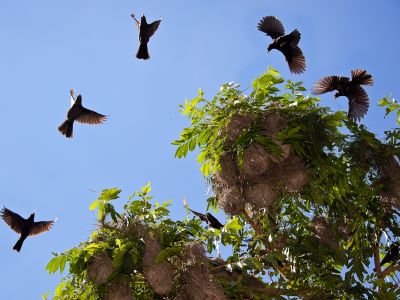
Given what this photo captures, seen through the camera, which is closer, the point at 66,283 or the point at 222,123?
the point at 66,283

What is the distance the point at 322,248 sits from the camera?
6555 mm

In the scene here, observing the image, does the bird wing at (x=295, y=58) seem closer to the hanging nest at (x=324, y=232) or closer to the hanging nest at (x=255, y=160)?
the hanging nest at (x=324, y=232)

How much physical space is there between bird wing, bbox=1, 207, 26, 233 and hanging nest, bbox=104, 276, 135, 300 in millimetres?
6614

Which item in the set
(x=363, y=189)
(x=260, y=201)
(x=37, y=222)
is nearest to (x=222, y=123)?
(x=260, y=201)

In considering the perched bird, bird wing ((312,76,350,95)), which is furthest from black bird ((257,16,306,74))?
the perched bird

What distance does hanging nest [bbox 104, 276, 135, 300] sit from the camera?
5.41 metres

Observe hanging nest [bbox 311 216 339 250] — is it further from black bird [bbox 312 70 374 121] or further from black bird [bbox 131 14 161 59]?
black bird [bbox 131 14 161 59]

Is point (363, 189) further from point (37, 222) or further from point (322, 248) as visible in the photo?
point (37, 222)

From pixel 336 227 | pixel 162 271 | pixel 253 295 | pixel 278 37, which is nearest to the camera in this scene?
pixel 162 271

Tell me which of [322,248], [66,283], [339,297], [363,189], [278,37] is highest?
[278,37]

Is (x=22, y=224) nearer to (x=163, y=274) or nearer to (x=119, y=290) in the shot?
(x=119, y=290)

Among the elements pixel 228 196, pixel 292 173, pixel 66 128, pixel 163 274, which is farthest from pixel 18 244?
pixel 292 173

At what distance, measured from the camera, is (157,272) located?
5332mm

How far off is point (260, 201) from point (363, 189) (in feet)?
3.81
